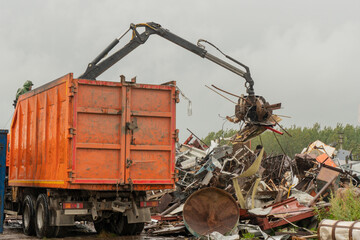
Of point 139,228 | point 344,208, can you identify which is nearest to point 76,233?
point 139,228

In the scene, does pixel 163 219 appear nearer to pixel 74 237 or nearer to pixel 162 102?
pixel 74 237

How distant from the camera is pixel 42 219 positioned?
1227 centimetres

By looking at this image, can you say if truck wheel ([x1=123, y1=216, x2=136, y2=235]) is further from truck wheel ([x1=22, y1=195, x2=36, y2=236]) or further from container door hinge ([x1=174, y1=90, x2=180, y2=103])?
container door hinge ([x1=174, y1=90, x2=180, y2=103])

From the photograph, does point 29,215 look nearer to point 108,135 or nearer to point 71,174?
point 71,174

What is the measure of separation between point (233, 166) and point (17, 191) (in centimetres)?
662

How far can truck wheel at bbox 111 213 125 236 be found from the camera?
12984 mm

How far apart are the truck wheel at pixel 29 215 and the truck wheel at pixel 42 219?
0.36m

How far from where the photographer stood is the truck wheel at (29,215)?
1304cm

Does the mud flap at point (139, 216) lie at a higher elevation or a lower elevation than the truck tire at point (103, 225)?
higher

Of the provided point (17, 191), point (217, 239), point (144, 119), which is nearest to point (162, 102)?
point (144, 119)

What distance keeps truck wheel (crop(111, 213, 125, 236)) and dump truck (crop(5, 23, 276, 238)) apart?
0.15 feet

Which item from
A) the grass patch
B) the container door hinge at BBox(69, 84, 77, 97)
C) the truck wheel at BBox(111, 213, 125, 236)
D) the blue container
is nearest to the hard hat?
the blue container

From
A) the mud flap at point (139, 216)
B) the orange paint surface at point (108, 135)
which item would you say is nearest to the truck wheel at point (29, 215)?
the orange paint surface at point (108, 135)

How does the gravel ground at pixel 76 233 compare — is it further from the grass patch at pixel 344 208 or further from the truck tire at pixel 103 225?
the grass patch at pixel 344 208
